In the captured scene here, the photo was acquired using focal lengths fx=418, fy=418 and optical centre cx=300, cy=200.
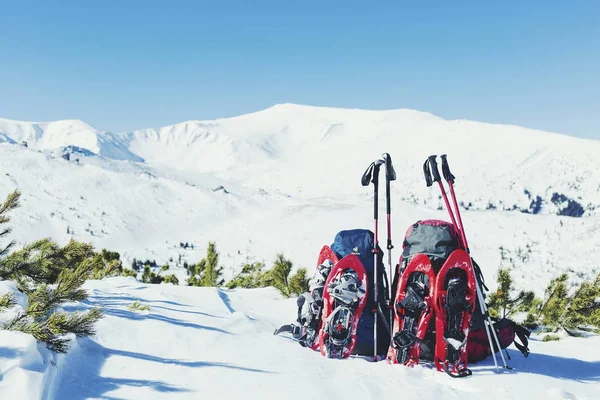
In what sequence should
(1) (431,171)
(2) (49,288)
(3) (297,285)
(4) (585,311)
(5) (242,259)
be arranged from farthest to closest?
(5) (242,259) → (3) (297,285) → (4) (585,311) → (1) (431,171) → (2) (49,288)

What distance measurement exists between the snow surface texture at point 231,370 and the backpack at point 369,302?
181 mm

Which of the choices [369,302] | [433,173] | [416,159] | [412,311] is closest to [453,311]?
[412,311]

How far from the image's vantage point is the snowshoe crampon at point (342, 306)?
13.1ft

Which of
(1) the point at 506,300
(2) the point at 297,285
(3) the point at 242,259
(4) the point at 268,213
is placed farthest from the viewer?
(4) the point at 268,213

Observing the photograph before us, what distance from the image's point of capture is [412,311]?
3.81m

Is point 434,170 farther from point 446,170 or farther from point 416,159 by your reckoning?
point 416,159

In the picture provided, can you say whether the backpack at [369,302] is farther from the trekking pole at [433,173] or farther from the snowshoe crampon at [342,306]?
the trekking pole at [433,173]

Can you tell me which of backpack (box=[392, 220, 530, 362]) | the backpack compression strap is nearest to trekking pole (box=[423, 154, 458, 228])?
backpack (box=[392, 220, 530, 362])

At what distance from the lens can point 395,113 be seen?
14212cm

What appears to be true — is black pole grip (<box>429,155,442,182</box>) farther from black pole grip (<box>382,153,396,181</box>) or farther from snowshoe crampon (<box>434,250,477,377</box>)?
snowshoe crampon (<box>434,250,477,377</box>)

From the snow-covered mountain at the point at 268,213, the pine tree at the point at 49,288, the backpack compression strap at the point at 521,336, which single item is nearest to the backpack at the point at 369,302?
the backpack compression strap at the point at 521,336

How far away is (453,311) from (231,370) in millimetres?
2002

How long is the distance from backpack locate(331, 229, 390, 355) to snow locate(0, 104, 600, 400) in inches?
8.4

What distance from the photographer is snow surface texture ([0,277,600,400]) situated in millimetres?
2744
